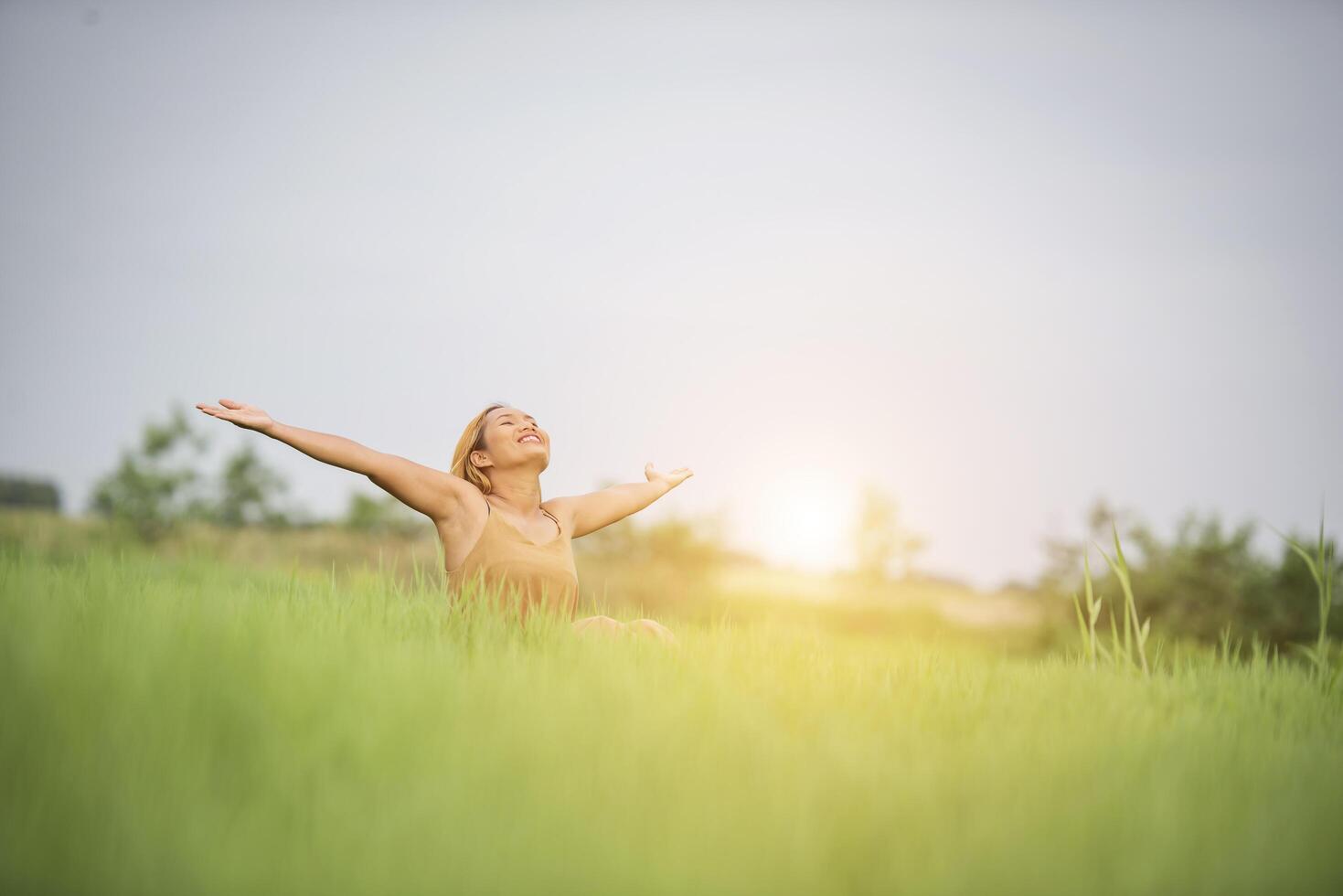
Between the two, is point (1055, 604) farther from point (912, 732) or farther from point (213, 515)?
point (213, 515)

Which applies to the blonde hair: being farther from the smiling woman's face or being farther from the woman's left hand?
the woman's left hand

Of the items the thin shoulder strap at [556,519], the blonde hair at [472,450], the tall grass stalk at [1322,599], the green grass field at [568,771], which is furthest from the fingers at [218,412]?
the tall grass stalk at [1322,599]

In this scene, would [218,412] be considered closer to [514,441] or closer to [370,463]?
[370,463]

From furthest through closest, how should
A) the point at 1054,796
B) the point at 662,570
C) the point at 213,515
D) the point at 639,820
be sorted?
the point at 213,515 → the point at 662,570 → the point at 1054,796 → the point at 639,820

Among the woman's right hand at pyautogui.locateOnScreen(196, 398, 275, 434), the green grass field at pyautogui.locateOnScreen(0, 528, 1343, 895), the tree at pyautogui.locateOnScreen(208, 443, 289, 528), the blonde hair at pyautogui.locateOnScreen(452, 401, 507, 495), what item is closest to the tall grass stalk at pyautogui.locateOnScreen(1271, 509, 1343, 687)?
the green grass field at pyautogui.locateOnScreen(0, 528, 1343, 895)

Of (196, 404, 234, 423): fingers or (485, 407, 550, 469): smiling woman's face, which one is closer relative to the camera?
(196, 404, 234, 423): fingers

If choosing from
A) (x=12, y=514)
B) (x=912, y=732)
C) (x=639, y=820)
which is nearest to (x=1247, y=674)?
(x=912, y=732)

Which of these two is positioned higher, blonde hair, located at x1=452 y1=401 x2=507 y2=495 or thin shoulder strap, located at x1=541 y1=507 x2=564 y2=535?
blonde hair, located at x1=452 y1=401 x2=507 y2=495

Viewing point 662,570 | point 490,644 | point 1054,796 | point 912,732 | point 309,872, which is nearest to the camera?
point 309,872

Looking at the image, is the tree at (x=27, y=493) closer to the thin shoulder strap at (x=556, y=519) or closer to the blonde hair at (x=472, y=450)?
the blonde hair at (x=472, y=450)

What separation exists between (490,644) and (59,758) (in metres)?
1.29

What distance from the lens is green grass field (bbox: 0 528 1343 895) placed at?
71.0 inches

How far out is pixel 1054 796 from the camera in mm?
2229

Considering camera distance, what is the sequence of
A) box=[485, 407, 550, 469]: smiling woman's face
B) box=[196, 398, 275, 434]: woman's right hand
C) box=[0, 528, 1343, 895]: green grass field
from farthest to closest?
box=[485, 407, 550, 469]: smiling woman's face < box=[196, 398, 275, 434]: woman's right hand < box=[0, 528, 1343, 895]: green grass field
